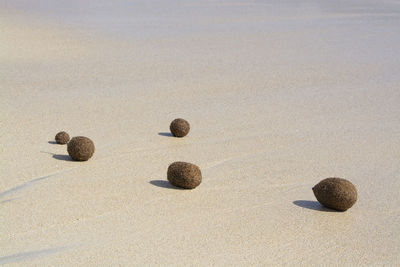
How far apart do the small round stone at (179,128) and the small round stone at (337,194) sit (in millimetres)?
1987

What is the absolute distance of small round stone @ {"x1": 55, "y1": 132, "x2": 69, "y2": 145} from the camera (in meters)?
5.86

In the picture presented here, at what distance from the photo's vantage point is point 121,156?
563 cm

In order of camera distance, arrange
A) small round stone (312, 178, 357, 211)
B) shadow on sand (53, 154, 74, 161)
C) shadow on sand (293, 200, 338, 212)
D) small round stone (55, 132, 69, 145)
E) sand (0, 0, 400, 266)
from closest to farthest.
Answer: sand (0, 0, 400, 266) < small round stone (312, 178, 357, 211) < shadow on sand (293, 200, 338, 212) < shadow on sand (53, 154, 74, 161) < small round stone (55, 132, 69, 145)

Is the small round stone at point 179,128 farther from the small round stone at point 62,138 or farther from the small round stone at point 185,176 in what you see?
the small round stone at point 185,176

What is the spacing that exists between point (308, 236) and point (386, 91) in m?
5.10

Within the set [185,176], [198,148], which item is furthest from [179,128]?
[185,176]

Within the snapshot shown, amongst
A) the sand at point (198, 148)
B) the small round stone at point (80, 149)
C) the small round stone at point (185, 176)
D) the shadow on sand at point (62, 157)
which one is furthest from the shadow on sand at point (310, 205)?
the shadow on sand at point (62, 157)

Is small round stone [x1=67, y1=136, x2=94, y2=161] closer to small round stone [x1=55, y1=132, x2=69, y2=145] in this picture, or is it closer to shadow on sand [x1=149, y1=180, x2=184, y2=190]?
small round stone [x1=55, y1=132, x2=69, y2=145]

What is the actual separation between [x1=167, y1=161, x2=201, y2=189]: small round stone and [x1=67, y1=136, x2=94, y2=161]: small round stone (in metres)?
0.86

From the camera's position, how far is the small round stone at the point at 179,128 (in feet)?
20.4

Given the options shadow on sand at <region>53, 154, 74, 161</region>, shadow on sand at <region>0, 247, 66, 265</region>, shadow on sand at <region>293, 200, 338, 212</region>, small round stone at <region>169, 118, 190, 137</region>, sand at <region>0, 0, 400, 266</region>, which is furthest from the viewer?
small round stone at <region>169, 118, 190, 137</region>

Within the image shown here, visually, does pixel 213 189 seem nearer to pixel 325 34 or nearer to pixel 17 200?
pixel 17 200

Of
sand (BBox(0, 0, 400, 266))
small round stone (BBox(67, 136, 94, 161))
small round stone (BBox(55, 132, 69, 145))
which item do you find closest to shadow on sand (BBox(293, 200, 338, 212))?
sand (BBox(0, 0, 400, 266))

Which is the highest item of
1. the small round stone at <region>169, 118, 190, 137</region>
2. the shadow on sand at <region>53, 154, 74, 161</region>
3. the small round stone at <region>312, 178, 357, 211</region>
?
the small round stone at <region>169, 118, 190, 137</region>
